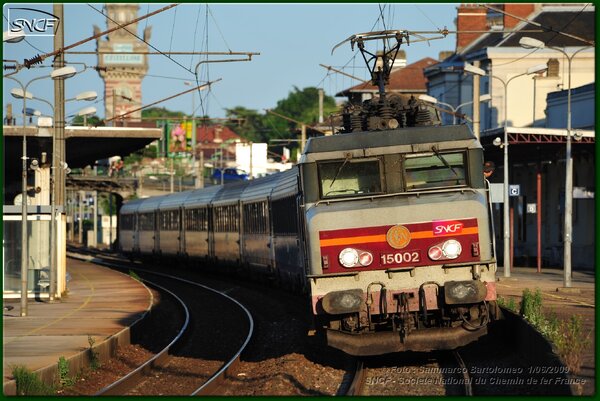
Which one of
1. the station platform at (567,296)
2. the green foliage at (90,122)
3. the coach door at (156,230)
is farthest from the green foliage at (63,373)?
the coach door at (156,230)

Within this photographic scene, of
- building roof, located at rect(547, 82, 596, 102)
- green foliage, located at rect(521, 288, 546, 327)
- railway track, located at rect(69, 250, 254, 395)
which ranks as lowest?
railway track, located at rect(69, 250, 254, 395)

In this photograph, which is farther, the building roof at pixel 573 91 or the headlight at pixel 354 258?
the building roof at pixel 573 91

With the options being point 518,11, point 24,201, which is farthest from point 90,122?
point 24,201

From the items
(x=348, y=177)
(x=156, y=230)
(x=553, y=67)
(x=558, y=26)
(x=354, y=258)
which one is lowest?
(x=156, y=230)

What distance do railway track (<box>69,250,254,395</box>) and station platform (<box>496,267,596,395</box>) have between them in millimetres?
4845

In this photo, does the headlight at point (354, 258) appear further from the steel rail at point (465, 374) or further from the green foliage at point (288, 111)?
the green foliage at point (288, 111)

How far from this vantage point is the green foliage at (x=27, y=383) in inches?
599

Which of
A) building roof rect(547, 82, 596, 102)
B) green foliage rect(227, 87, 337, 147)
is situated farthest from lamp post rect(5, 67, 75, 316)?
green foliage rect(227, 87, 337, 147)

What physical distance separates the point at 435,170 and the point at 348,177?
1.24 metres

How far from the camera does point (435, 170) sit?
16.9 metres

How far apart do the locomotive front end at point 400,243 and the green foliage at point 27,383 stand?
3.81m

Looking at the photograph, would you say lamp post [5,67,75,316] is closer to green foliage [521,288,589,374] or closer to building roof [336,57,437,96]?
green foliage [521,288,589,374]

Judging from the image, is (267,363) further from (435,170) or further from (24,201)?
(24,201)

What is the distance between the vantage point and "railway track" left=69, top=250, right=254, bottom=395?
17062 mm
